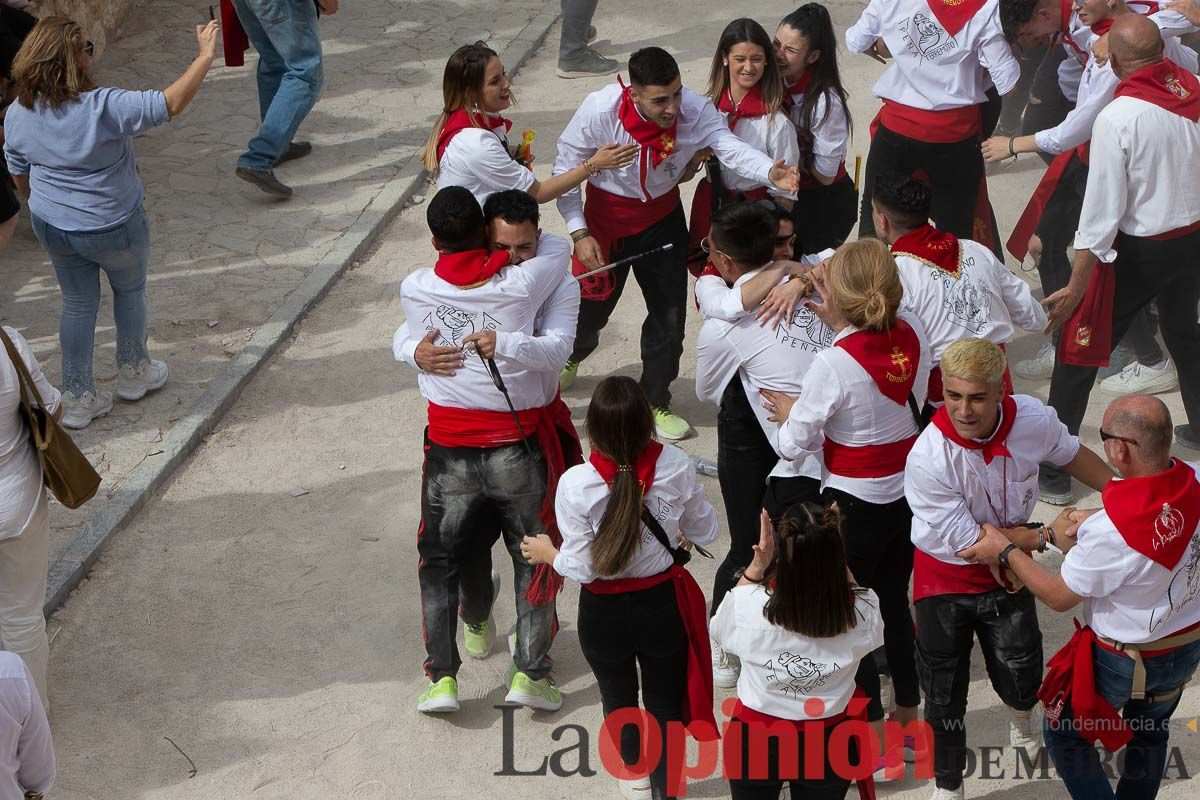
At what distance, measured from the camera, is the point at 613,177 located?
607 centimetres

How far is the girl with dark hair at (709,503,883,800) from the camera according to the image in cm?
362

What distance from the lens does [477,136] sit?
5.56m

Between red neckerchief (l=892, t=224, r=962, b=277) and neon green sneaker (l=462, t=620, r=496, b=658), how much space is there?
209 centimetres

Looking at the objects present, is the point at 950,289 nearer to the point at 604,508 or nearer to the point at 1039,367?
the point at 604,508

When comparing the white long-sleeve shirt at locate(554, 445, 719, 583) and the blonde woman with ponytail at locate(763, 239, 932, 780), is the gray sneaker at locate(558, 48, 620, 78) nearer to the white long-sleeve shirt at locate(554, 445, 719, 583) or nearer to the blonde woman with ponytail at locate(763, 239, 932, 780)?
the blonde woman with ponytail at locate(763, 239, 932, 780)

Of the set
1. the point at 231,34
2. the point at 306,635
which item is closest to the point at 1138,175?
the point at 306,635

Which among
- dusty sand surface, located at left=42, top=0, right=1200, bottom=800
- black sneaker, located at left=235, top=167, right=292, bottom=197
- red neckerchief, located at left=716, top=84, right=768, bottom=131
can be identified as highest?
red neckerchief, located at left=716, top=84, right=768, bottom=131

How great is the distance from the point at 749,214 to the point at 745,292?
268 mm

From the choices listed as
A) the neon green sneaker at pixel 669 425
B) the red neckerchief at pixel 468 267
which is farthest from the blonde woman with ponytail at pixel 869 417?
the neon green sneaker at pixel 669 425

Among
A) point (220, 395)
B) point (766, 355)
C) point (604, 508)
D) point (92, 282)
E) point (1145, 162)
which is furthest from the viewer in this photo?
point (220, 395)

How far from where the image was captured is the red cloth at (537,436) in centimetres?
469

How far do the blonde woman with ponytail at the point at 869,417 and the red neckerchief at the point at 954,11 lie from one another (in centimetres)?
259

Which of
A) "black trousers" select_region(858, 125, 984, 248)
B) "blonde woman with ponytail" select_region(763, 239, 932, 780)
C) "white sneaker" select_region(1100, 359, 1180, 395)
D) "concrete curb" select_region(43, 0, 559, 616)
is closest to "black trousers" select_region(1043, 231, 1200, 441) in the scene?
"white sneaker" select_region(1100, 359, 1180, 395)

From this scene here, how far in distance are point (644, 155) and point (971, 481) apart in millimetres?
2507
